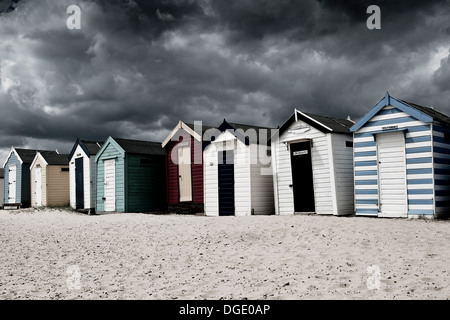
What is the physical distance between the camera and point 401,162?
13.6 m

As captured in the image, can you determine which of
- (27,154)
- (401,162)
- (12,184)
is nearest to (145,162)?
(401,162)

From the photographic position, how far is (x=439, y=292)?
237 inches

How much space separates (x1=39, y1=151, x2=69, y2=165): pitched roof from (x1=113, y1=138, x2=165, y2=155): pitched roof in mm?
8498

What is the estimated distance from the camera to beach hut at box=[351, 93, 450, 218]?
13.1 meters

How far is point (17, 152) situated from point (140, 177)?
49.4 ft

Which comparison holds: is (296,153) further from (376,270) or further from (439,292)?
(439,292)

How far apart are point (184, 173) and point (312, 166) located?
720cm

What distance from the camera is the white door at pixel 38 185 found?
29.4 m

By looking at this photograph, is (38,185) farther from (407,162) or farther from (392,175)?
(407,162)

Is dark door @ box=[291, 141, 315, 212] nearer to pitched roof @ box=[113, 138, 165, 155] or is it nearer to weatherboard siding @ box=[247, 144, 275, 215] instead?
weatherboard siding @ box=[247, 144, 275, 215]

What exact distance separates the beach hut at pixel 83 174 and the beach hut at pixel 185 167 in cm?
552

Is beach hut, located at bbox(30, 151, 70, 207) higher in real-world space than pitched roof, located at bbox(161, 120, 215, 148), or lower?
lower


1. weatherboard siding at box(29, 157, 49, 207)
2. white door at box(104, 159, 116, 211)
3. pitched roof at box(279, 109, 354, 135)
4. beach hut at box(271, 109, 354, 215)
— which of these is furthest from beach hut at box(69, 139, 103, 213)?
pitched roof at box(279, 109, 354, 135)

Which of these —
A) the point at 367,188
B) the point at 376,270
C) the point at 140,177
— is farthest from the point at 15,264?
the point at 140,177
